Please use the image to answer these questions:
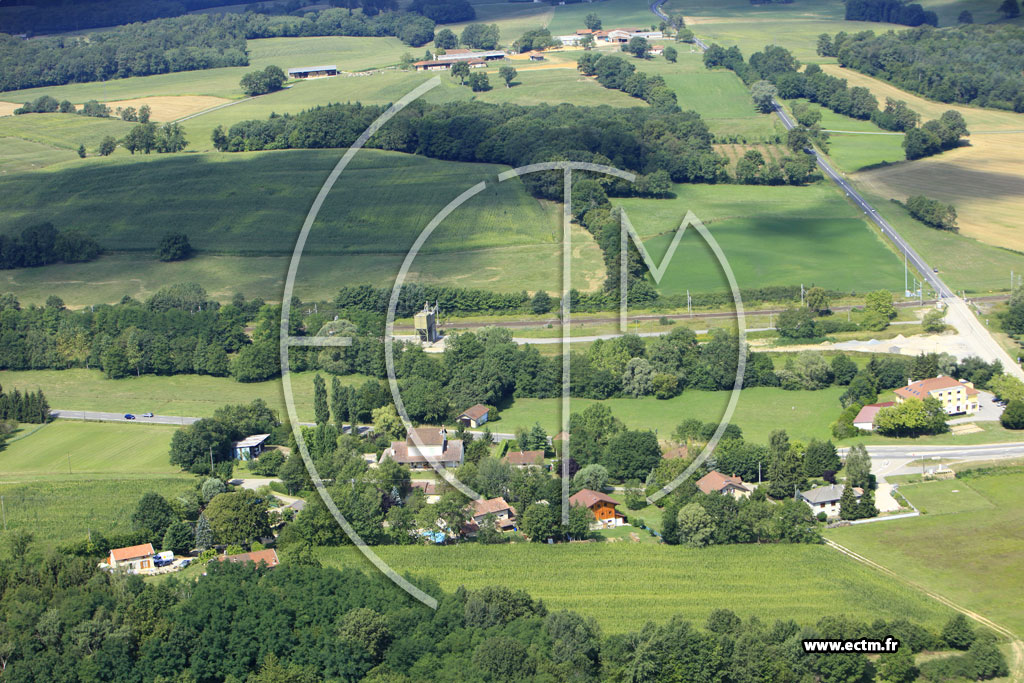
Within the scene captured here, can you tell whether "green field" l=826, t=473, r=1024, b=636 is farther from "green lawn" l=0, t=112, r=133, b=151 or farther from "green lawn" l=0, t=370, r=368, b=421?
"green lawn" l=0, t=112, r=133, b=151

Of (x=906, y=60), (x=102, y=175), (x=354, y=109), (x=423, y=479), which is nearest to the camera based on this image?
(x=423, y=479)

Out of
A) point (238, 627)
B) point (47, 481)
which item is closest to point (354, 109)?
point (47, 481)

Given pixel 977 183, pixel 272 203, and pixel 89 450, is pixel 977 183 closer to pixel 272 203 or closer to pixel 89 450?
pixel 272 203

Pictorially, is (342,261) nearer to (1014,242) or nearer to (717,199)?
(717,199)

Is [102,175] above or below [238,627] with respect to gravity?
above

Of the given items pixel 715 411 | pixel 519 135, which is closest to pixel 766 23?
pixel 519 135
